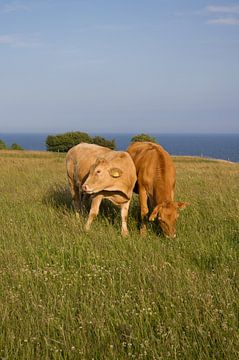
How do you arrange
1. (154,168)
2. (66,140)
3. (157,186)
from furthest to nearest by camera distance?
(66,140), (154,168), (157,186)

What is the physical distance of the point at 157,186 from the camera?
902cm

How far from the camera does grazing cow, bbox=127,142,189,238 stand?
26.8ft

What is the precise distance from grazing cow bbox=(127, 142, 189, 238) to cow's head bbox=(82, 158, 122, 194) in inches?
33.2

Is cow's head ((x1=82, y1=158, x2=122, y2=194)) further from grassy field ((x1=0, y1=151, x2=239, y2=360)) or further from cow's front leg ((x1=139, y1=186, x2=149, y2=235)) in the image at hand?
cow's front leg ((x1=139, y1=186, x2=149, y2=235))

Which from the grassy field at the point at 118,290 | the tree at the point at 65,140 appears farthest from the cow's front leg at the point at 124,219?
the tree at the point at 65,140

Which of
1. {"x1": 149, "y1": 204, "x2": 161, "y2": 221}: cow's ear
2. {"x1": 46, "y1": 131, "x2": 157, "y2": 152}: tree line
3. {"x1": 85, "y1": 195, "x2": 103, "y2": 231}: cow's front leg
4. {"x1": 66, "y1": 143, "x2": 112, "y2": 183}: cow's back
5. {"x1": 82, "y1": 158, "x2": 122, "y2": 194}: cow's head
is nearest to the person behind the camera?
{"x1": 149, "y1": 204, "x2": 161, "y2": 221}: cow's ear

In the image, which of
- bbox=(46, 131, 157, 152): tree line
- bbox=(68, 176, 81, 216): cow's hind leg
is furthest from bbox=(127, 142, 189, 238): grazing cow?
bbox=(46, 131, 157, 152): tree line

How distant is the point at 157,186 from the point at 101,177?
1.17 meters

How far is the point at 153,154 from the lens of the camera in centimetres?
988

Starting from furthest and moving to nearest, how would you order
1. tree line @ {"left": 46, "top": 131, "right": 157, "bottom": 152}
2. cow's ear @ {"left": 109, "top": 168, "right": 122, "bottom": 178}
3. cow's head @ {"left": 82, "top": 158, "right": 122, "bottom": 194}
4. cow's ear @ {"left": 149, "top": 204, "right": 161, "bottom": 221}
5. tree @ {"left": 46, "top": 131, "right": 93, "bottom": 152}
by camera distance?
tree @ {"left": 46, "top": 131, "right": 93, "bottom": 152}
tree line @ {"left": 46, "top": 131, "right": 157, "bottom": 152}
cow's ear @ {"left": 109, "top": 168, "right": 122, "bottom": 178}
cow's head @ {"left": 82, "top": 158, "right": 122, "bottom": 194}
cow's ear @ {"left": 149, "top": 204, "right": 161, "bottom": 221}

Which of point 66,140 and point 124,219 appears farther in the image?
point 66,140

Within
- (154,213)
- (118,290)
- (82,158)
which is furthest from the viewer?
(82,158)

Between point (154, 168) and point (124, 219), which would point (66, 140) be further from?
point (124, 219)

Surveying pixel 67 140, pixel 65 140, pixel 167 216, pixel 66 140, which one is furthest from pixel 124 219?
pixel 65 140
